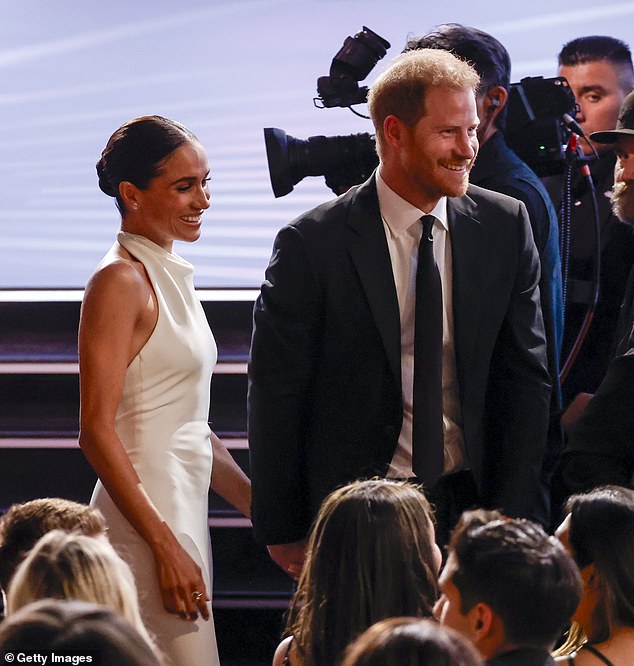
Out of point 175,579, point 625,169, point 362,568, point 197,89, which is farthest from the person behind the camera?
point 197,89

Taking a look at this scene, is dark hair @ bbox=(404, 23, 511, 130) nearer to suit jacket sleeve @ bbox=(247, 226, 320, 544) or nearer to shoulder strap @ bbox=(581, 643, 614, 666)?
suit jacket sleeve @ bbox=(247, 226, 320, 544)

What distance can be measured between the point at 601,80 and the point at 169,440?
1.59 m

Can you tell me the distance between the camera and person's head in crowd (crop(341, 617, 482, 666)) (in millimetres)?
1036

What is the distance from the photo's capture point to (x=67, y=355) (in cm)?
330

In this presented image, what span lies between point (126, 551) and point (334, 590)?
496 millimetres

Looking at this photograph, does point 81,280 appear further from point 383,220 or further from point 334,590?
point 334,590

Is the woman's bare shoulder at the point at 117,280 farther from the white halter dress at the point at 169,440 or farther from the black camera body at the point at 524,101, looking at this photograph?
the black camera body at the point at 524,101

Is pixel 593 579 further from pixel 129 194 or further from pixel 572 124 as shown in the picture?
pixel 572 124

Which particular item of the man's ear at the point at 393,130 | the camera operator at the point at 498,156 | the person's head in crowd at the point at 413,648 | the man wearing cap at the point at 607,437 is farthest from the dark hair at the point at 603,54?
the person's head in crowd at the point at 413,648

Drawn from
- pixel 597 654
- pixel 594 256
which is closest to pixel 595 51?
pixel 594 256

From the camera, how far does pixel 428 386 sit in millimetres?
2037

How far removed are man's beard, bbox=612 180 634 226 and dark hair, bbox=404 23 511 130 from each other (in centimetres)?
37

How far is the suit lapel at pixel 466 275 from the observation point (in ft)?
6.84

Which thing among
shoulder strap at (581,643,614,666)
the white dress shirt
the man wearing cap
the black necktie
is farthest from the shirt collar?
shoulder strap at (581,643,614,666)
